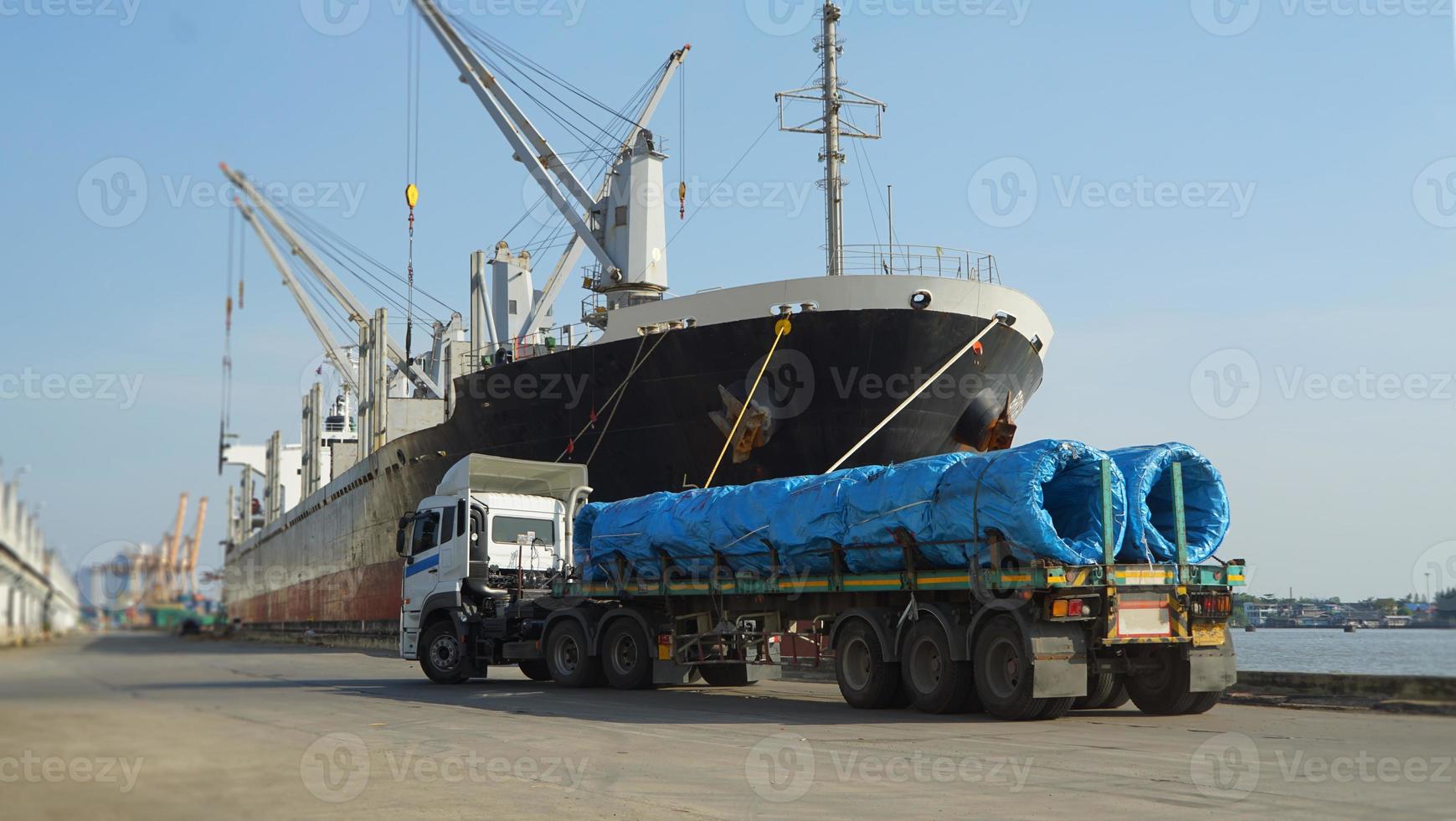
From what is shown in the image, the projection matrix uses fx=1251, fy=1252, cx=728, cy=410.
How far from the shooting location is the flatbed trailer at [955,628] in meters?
12.4

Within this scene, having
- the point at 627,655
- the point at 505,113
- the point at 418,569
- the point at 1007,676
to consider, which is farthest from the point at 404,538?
the point at 505,113

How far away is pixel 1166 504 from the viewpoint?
1366 centimetres

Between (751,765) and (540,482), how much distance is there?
38.1 feet

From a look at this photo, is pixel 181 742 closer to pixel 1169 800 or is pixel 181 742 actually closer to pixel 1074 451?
pixel 1169 800

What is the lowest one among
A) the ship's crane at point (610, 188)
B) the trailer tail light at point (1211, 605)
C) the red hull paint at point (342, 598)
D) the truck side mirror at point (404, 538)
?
the red hull paint at point (342, 598)

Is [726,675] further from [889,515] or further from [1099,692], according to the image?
[1099,692]

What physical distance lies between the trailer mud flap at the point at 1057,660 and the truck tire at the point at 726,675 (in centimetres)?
621

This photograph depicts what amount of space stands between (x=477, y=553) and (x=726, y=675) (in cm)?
431

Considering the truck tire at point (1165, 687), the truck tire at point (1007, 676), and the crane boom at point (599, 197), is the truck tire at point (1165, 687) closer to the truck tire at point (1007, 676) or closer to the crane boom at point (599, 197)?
the truck tire at point (1007, 676)

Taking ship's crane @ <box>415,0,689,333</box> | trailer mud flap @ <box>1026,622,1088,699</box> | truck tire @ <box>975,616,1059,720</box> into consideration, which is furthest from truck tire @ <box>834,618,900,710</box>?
ship's crane @ <box>415,0,689,333</box>

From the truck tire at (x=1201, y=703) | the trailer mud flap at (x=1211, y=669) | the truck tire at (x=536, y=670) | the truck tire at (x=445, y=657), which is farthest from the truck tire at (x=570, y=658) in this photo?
the trailer mud flap at (x=1211, y=669)

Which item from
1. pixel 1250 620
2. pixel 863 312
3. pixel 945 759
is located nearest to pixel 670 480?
pixel 863 312

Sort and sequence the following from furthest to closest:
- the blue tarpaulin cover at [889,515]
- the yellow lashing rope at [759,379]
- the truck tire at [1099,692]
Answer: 1. the yellow lashing rope at [759,379]
2. the truck tire at [1099,692]
3. the blue tarpaulin cover at [889,515]

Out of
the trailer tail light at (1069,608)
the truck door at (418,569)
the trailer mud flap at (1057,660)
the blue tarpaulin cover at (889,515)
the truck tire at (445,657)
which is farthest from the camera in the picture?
the truck door at (418,569)
